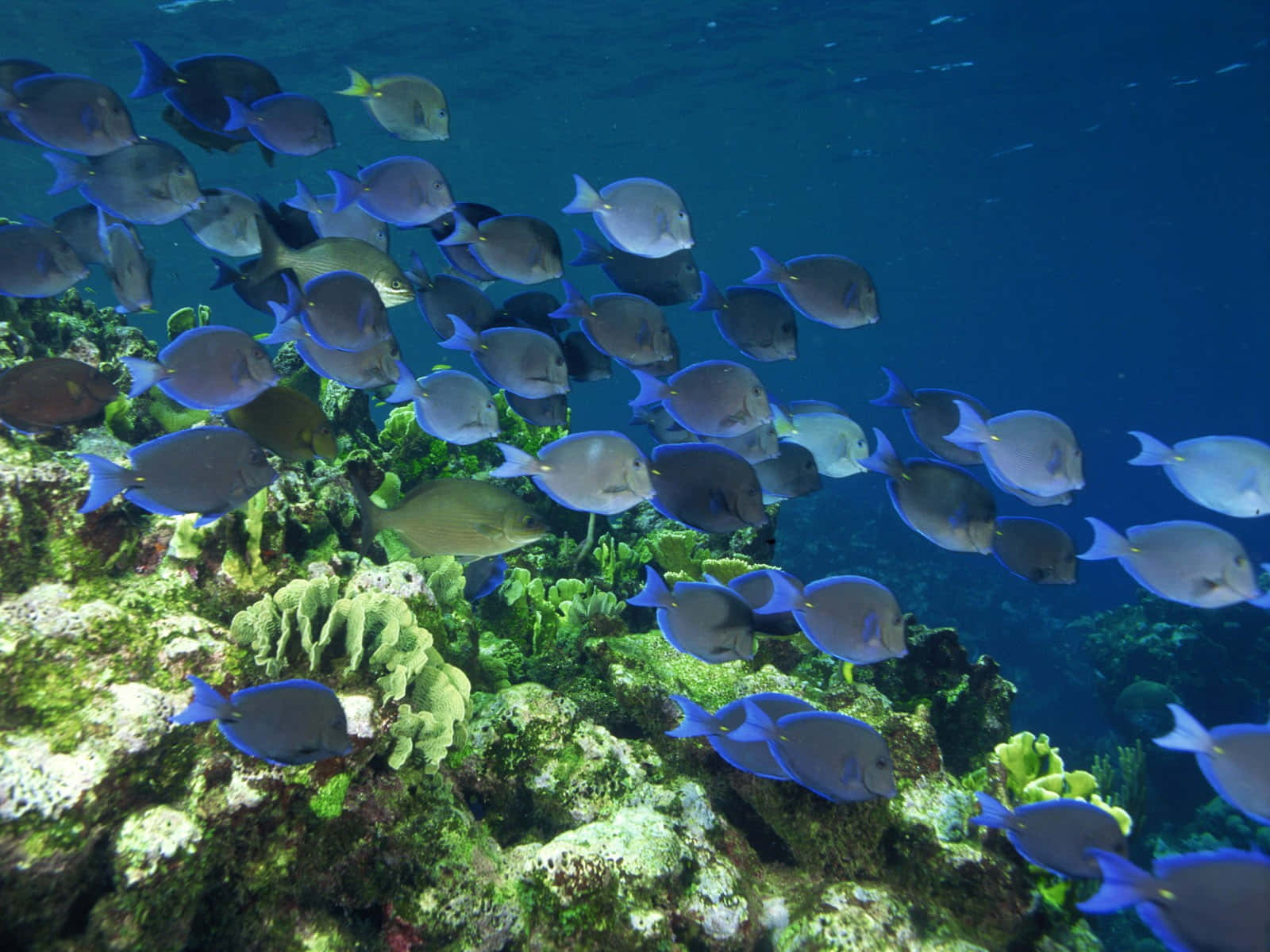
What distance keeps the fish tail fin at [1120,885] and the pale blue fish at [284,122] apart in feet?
16.4

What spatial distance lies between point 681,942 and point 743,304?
10.7 feet

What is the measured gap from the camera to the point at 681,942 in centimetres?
276

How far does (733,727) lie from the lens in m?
2.74

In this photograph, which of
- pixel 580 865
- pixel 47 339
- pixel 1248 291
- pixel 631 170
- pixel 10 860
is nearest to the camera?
pixel 10 860

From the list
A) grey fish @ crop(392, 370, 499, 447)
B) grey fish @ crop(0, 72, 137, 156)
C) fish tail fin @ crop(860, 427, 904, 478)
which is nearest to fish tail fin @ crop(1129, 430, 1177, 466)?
fish tail fin @ crop(860, 427, 904, 478)

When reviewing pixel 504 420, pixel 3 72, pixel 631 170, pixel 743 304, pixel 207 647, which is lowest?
pixel 631 170

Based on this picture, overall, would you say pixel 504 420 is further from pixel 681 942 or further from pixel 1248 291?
pixel 1248 291

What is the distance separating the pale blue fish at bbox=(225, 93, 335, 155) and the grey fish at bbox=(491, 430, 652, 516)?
253cm

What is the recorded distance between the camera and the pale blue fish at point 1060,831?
2.52 metres

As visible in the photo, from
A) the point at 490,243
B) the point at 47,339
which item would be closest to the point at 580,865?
the point at 490,243

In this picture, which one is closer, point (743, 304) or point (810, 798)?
point (810, 798)

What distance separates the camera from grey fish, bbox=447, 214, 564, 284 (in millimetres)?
3920

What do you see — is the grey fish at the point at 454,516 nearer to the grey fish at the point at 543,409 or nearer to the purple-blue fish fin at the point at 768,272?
the grey fish at the point at 543,409

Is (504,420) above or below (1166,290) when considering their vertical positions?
above
